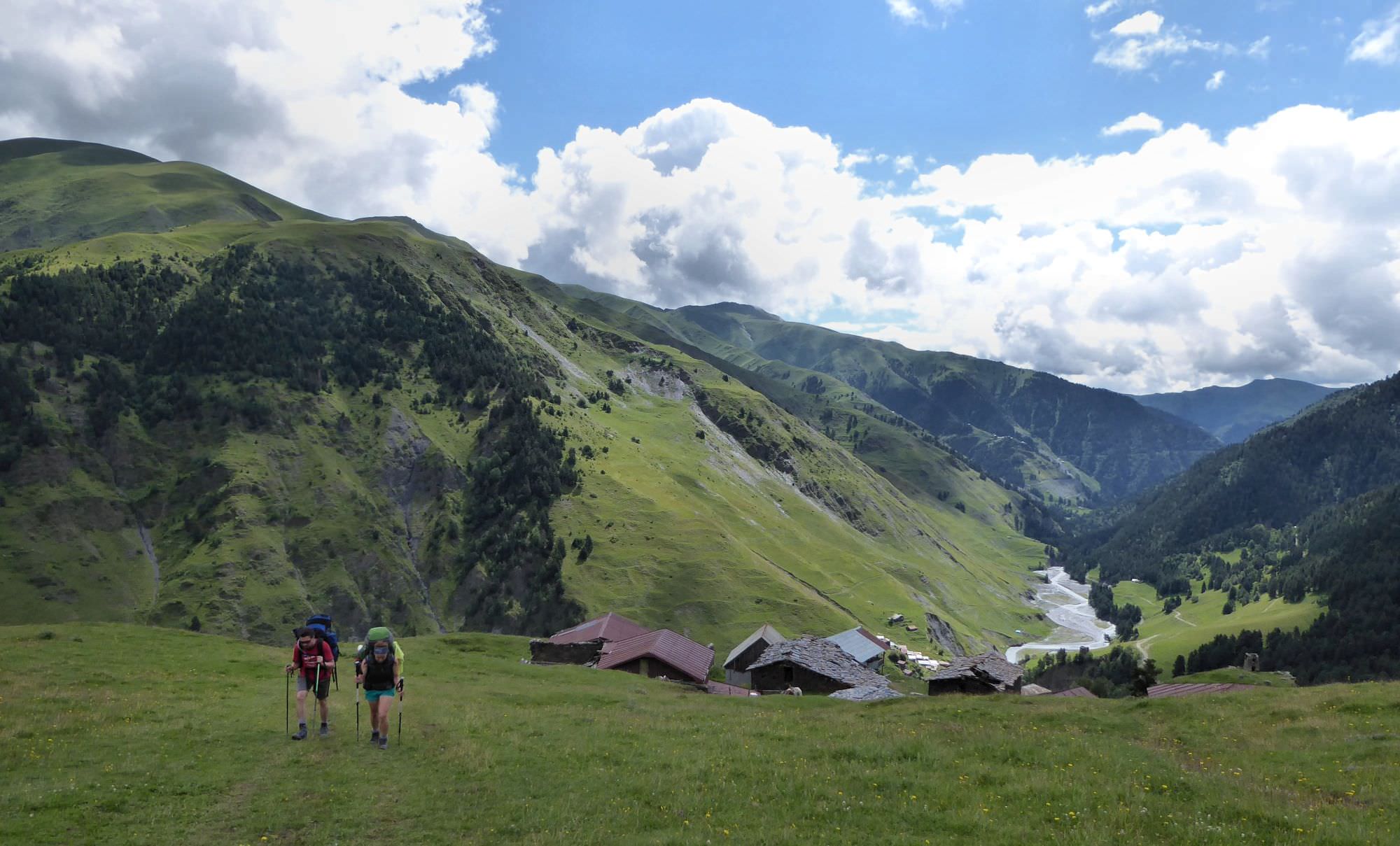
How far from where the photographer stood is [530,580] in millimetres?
164625

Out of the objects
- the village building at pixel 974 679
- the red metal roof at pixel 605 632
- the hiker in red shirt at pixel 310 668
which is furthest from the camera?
the red metal roof at pixel 605 632

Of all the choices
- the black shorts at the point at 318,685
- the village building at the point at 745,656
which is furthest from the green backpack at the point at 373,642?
the village building at the point at 745,656

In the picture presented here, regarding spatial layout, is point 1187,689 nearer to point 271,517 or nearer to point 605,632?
point 605,632

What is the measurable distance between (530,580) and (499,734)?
144074mm

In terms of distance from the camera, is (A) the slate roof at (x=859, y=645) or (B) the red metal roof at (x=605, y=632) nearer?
(B) the red metal roof at (x=605, y=632)

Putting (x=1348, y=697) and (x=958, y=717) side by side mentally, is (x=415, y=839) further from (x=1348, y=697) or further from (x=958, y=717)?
(x=1348, y=697)

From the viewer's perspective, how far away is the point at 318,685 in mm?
24219

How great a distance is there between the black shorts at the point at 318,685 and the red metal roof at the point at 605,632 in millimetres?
65746

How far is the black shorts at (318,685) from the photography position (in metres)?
24.0

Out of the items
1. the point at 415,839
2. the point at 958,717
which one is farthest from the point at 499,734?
the point at 958,717

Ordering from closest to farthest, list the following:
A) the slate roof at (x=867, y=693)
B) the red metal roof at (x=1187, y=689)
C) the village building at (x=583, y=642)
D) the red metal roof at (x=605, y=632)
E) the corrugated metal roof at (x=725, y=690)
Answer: the red metal roof at (x=1187, y=689), the slate roof at (x=867, y=693), the corrugated metal roof at (x=725, y=690), the village building at (x=583, y=642), the red metal roof at (x=605, y=632)

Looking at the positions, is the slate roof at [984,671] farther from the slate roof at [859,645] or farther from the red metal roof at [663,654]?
the slate roof at [859,645]

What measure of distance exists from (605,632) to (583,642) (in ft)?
19.3

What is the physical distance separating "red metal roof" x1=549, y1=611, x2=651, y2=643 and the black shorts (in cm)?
6575
